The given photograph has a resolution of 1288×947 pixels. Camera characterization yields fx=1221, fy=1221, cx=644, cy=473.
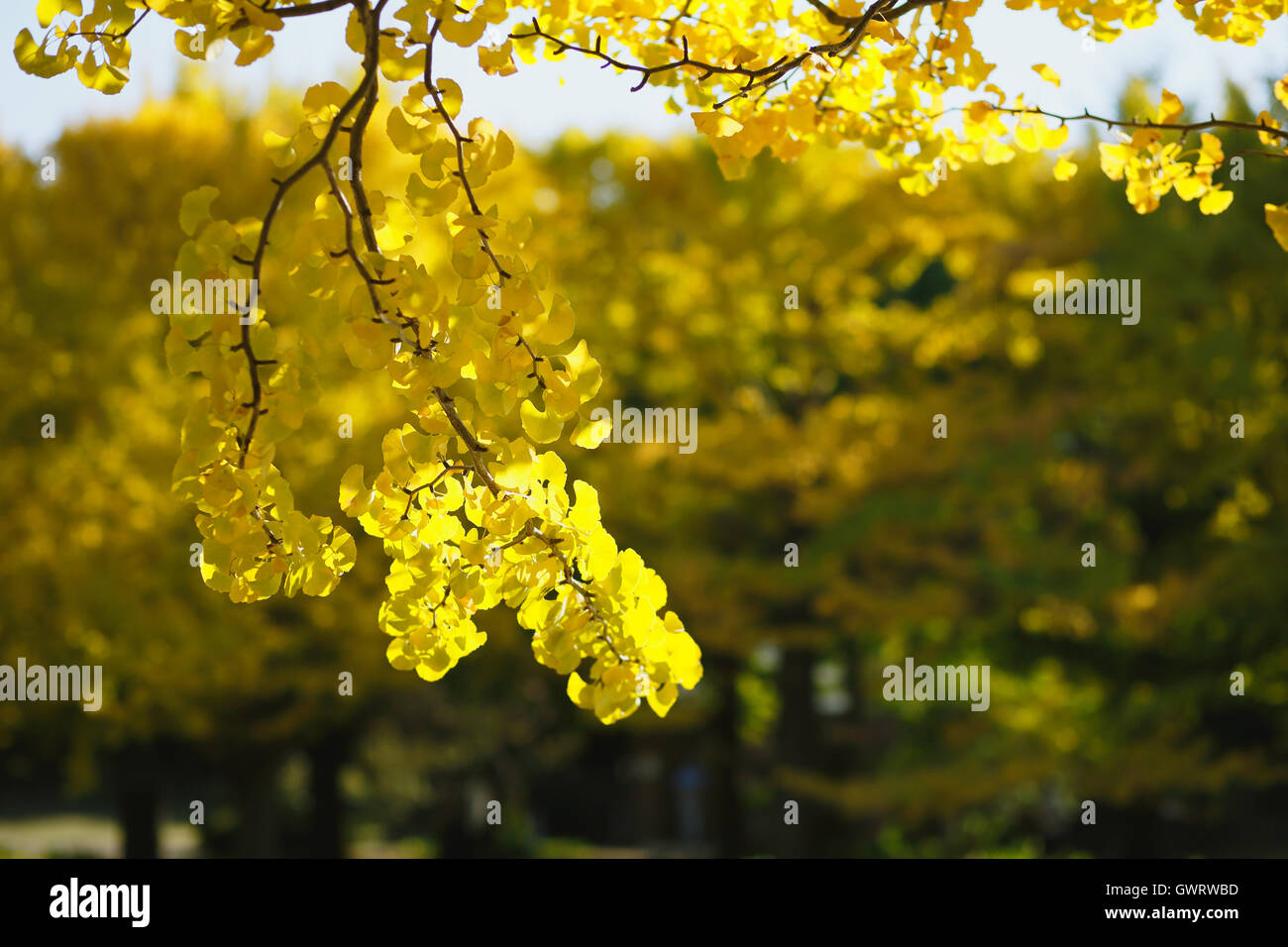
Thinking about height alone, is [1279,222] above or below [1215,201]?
below

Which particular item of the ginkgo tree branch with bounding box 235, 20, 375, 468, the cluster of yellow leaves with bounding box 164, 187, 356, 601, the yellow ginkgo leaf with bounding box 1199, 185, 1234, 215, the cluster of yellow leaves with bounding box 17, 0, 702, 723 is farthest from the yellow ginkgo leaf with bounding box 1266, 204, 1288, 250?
the cluster of yellow leaves with bounding box 164, 187, 356, 601

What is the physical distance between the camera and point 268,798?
1535cm

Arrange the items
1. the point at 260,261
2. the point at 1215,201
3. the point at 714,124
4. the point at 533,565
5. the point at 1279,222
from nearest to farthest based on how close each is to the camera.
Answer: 1. the point at 260,261
2. the point at 533,565
3. the point at 714,124
4. the point at 1279,222
5. the point at 1215,201

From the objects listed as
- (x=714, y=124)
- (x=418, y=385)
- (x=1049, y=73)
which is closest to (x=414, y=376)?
(x=418, y=385)

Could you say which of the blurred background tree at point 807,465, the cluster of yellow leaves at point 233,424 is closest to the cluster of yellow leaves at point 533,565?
the cluster of yellow leaves at point 233,424

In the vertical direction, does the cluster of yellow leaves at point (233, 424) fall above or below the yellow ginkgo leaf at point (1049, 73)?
below

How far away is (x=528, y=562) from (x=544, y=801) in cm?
2262

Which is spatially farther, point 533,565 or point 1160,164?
point 1160,164

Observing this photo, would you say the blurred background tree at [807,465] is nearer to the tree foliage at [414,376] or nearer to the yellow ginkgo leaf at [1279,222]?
the yellow ginkgo leaf at [1279,222]

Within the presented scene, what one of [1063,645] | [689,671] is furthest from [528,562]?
A: [1063,645]

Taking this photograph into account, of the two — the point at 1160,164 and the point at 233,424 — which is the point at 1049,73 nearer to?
the point at 1160,164

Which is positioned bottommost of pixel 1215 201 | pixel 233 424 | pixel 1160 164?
pixel 233 424

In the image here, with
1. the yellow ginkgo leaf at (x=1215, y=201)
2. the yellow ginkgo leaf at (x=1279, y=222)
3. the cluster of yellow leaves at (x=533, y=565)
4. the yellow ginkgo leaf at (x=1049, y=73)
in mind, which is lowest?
the cluster of yellow leaves at (x=533, y=565)
